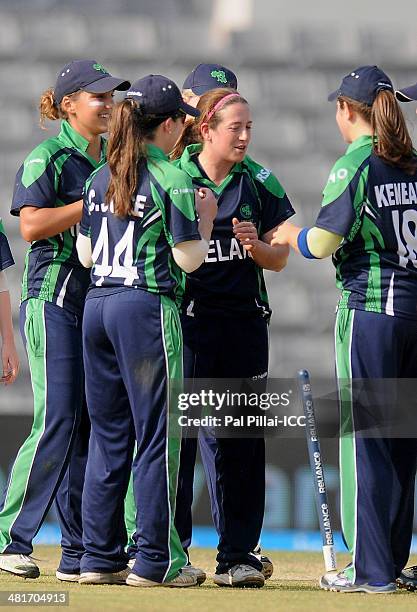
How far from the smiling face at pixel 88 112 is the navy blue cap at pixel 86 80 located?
31mm

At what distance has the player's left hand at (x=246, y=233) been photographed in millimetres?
4836

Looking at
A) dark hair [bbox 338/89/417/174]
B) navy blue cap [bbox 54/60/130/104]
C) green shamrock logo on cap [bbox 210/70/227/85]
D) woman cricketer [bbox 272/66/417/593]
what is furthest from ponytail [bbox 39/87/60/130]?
dark hair [bbox 338/89/417/174]

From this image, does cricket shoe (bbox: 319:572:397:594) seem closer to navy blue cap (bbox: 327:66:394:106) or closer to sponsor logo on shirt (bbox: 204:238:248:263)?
sponsor logo on shirt (bbox: 204:238:248:263)

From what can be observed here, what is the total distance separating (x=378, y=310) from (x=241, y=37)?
4.49 m

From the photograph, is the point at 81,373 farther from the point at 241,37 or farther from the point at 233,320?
the point at 241,37

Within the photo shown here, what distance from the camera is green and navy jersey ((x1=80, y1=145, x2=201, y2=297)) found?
14.8ft

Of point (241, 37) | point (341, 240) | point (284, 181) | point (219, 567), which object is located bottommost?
point (219, 567)

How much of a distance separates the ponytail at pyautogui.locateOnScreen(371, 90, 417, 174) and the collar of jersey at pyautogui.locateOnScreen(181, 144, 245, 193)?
0.70 meters

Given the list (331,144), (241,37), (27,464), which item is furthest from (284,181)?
(27,464)

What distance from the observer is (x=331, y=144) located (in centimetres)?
848

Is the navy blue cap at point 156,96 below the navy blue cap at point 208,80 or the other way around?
below

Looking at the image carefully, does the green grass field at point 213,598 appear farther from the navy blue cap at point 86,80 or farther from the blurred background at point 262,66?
the blurred background at point 262,66

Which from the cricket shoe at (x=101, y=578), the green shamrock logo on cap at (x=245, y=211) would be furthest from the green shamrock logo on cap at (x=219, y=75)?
the cricket shoe at (x=101, y=578)

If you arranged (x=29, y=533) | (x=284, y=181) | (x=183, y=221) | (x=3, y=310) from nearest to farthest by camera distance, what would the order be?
(x=183, y=221) → (x=29, y=533) → (x=3, y=310) → (x=284, y=181)
